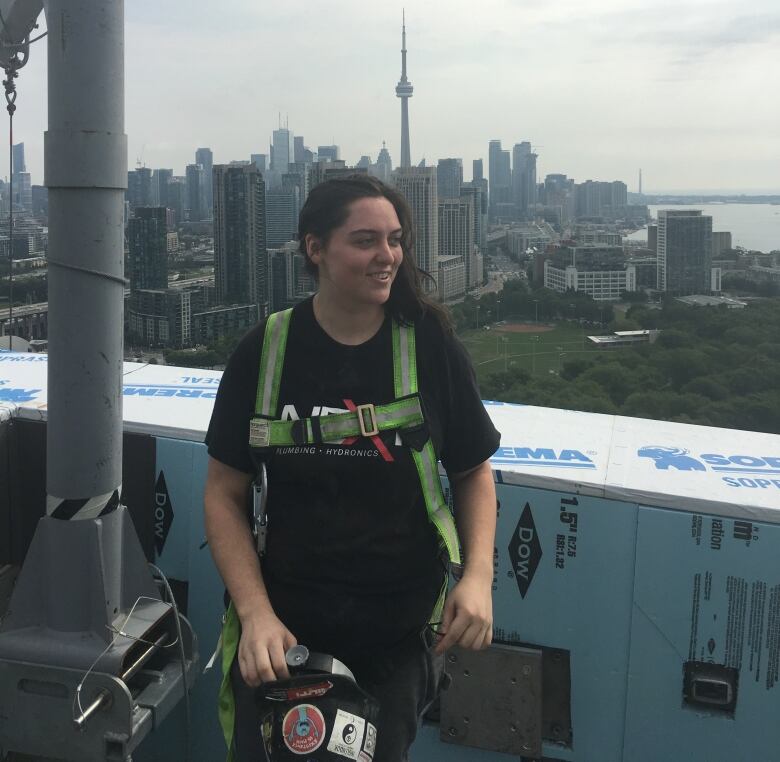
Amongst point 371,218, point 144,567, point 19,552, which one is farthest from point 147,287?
point 371,218

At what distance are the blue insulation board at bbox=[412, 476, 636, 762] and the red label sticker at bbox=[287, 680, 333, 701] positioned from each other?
1.17m

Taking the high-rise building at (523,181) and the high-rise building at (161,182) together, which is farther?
the high-rise building at (523,181)

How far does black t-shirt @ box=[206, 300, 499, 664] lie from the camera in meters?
1.76

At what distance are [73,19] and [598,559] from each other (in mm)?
2102

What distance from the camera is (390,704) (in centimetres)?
174

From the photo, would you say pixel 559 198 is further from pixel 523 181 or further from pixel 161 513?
pixel 161 513

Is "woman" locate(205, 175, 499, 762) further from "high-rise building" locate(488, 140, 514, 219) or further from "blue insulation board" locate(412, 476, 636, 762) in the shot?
"high-rise building" locate(488, 140, 514, 219)

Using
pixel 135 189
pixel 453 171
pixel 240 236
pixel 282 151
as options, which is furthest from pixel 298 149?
pixel 135 189

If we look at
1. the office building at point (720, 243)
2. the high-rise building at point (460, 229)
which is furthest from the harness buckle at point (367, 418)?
the office building at point (720, 243)

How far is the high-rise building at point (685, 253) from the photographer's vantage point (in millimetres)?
30734

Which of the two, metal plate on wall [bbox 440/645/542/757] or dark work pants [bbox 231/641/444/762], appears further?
metal plate on wall [bbox 440/645/542/757]

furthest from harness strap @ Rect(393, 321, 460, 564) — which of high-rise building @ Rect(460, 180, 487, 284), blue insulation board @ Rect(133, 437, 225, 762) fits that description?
high-rise building @ Rect(460, 180, 487, 284)

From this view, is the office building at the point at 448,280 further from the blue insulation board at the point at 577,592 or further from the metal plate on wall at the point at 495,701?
the metal plate on wall at the point at 495,701

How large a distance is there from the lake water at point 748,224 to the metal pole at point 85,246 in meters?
33.1
